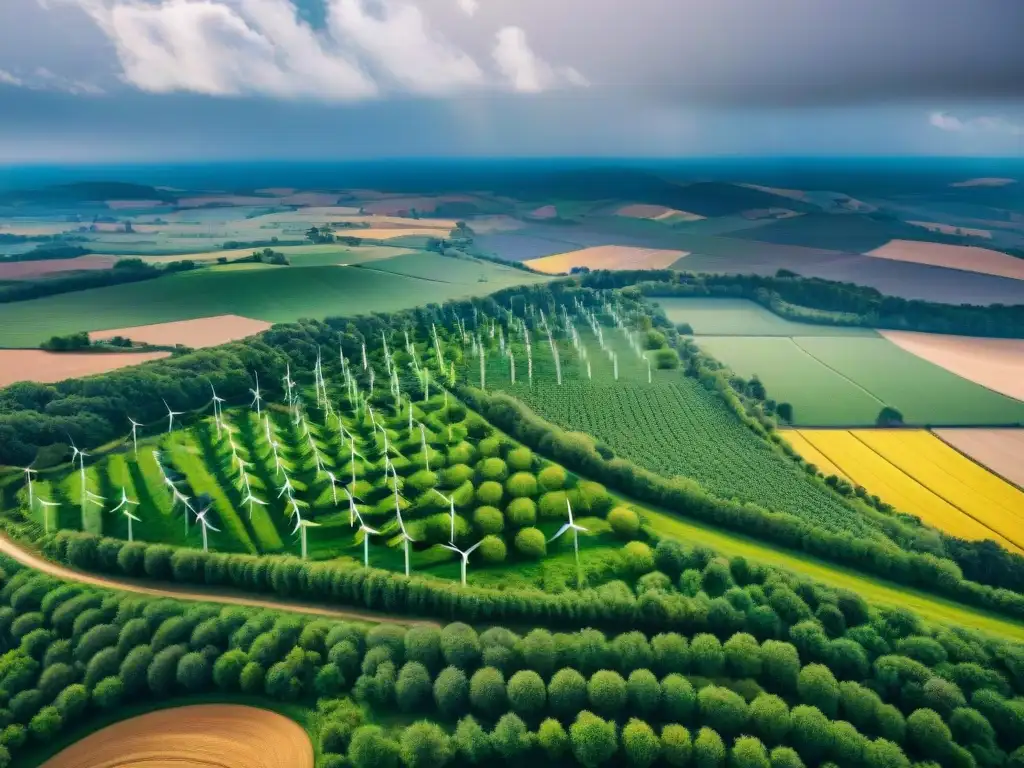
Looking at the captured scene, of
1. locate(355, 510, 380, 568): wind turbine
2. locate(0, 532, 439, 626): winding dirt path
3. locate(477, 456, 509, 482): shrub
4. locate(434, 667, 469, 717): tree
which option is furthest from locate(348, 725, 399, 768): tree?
locate(477, 456, 509, 482): shrub

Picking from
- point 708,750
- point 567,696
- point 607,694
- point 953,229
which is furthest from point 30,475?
point 953,229

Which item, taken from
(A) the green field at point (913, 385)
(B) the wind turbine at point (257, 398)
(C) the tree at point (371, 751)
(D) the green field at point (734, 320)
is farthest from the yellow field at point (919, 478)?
(B) the wind turbine at point (257, 398)

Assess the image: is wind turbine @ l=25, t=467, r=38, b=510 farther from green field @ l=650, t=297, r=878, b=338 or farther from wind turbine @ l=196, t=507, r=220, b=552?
green field @ l=650, t=297, r=878, b=338

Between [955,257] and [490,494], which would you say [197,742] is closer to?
[490,494]

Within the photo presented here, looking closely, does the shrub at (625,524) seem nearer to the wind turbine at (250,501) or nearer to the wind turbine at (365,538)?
the wind turbine at (365,538)

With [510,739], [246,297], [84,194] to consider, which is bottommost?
[510,739]

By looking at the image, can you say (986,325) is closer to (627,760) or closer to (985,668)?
(985,668)
